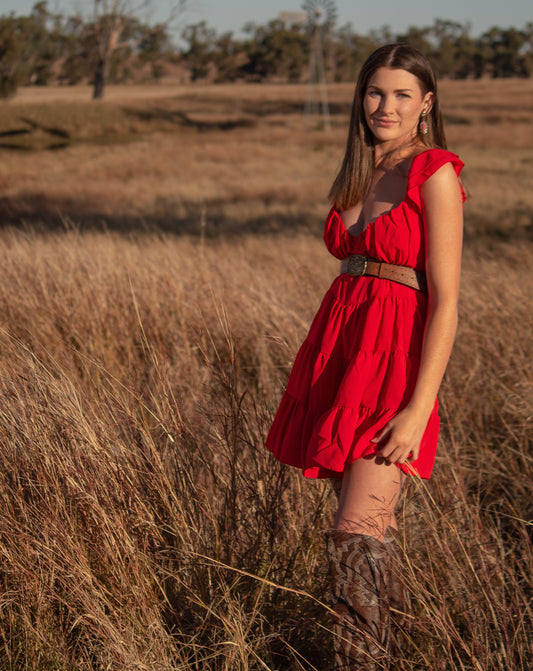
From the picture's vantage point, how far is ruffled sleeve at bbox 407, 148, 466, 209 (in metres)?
1.53

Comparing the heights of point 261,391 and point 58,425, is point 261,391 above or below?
below

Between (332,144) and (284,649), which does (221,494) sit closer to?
(284,649)

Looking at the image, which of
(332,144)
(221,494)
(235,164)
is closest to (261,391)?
(221,494)

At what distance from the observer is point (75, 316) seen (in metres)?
3.62

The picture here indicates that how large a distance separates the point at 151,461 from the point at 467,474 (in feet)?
5.37

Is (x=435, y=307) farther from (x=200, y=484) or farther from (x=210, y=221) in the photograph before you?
(x=210, y=221)

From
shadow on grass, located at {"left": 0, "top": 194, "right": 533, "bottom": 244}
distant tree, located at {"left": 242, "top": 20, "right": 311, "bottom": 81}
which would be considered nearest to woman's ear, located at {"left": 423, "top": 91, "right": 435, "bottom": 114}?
shadow on grass, located at {"left": 0, "top": 194, "right": 533, "bottom": 244}

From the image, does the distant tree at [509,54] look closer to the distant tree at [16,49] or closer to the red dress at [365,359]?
the distant tree at [16,49]

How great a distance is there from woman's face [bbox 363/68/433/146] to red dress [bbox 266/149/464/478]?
15 centimetres

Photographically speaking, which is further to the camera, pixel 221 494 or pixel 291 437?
pixel 221 494

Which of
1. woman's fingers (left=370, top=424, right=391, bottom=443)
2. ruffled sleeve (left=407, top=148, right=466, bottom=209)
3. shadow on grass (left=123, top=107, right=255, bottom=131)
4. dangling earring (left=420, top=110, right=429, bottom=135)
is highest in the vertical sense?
shadow on grass (left=123, top=107, right=255, bottom=131)

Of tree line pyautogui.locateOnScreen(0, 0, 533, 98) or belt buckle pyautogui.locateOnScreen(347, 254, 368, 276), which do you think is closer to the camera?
belt buckle pyautogui.locateOnScreen(347, 254, 368, 276)

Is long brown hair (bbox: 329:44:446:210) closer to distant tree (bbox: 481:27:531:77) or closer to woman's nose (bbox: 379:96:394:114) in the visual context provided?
woman's nose (bbox: 379:96:394:114)

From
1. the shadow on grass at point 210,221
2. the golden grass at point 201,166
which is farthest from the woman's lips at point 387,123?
the shadow on grass at point 210,221
